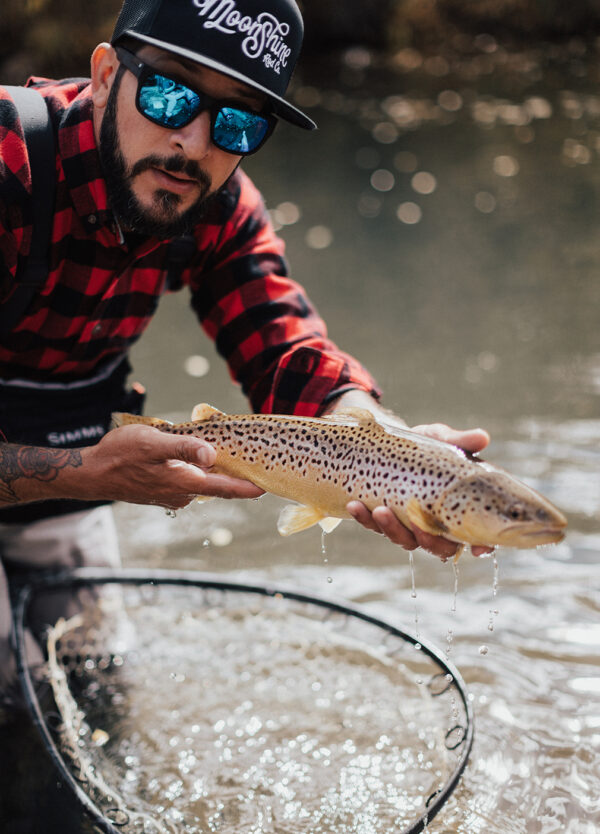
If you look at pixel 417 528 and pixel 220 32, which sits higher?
pixel 220 32

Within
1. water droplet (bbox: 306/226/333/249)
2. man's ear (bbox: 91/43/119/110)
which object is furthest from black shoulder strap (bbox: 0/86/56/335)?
water droplet (bbox: 306/226/333/249)

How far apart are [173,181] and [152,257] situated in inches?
17.4

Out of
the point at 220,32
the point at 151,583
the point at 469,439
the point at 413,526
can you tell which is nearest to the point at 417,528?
the point at 413,526

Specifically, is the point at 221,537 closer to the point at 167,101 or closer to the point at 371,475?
the point at 371,475

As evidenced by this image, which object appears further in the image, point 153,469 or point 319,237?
A: point 319,237

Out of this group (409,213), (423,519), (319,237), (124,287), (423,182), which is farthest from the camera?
(423,182)

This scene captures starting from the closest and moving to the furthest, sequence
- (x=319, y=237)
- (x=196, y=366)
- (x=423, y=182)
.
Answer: (x=196, y=366), (x=319, y=237), (x=423, y=182)

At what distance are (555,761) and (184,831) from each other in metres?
1.26

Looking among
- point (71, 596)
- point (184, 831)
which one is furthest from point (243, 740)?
point (71, 596)

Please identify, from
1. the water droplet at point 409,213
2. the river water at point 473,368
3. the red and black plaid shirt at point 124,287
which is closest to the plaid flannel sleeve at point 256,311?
the red and black plaid shirt at point 124,287

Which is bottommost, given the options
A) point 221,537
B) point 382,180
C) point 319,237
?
point 221,537

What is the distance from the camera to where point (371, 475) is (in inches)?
90.9

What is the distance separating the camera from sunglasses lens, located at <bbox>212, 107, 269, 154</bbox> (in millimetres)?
2490

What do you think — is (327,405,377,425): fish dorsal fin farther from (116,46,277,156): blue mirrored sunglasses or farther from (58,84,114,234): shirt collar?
(58,84,114,234): shirt collar
